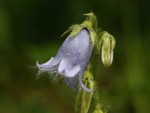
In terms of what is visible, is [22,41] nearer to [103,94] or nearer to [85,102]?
[103,94]

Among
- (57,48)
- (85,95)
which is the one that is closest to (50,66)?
(85,95)

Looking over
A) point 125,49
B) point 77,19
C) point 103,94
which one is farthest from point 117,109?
point 77,19

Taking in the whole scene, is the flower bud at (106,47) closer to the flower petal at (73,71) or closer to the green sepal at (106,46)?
the green sepal at (106,46)

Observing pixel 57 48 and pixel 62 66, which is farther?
pixel 57 48

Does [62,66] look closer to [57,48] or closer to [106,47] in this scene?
[106,47]

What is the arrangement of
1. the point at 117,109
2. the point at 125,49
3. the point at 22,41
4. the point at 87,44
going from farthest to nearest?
1. the point at 22,41
2. the point at 125,49
3. the point at 117,109
4. the point at 87,44

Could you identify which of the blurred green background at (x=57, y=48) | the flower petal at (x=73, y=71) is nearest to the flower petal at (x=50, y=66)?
the flower petal at (x=73, y=71)
